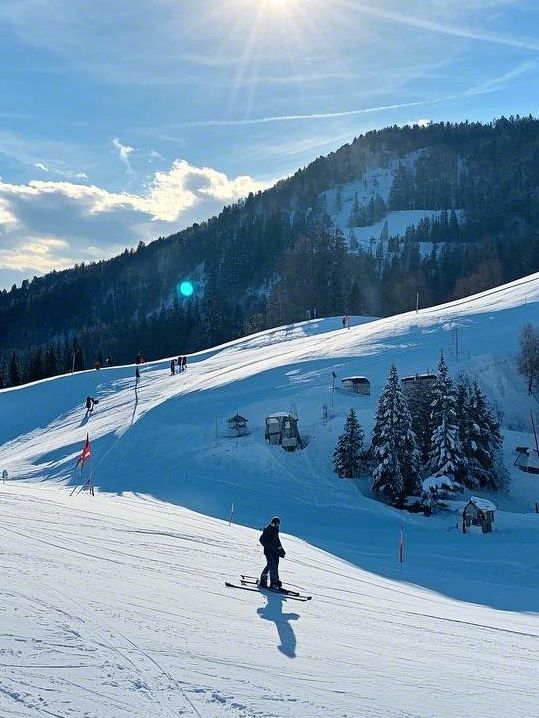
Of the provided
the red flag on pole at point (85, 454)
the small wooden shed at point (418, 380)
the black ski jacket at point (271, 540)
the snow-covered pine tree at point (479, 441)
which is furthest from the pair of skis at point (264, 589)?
the small wooden shed at point (418, 380)

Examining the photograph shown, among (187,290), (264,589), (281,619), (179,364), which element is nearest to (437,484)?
(264,589)

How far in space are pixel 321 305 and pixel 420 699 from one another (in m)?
101

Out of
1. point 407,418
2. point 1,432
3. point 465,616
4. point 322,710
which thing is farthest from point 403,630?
point 1,432

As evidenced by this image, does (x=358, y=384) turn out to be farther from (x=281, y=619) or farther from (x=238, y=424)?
(x=281, y=619)

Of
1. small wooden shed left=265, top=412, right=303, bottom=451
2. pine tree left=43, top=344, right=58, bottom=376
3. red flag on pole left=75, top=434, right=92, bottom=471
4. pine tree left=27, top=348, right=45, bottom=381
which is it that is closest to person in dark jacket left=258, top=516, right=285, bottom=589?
red flag on pole left=75, top=434, right=92, bottom=471

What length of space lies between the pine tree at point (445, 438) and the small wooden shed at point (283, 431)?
23.0 feet

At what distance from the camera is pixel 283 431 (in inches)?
1459

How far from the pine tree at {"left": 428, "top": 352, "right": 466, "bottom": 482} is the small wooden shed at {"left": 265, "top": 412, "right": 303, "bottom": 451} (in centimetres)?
702

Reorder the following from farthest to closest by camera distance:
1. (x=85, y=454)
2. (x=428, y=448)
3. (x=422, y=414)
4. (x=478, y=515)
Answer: (x=422, y=414) → (x=428, y=448) → (x=85, y=454) → (x=478, y=515)

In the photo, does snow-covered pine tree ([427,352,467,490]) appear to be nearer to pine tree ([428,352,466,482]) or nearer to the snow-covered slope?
pine tree ([428,352,466,482])

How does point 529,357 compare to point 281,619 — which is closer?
point 281,619

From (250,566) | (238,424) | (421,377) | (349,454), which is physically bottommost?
(250,566)

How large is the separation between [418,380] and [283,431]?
8.64 meters

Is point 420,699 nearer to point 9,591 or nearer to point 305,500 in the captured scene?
point 9,591
